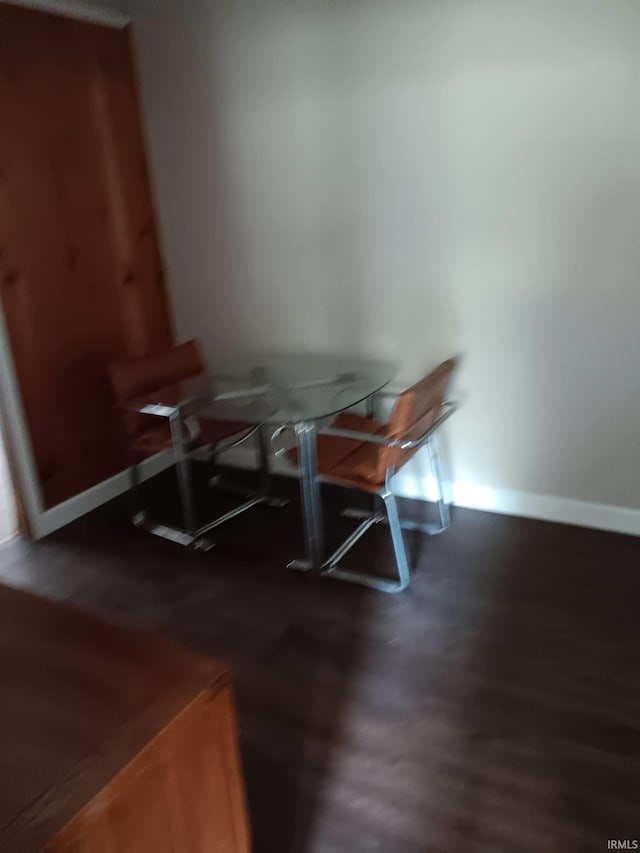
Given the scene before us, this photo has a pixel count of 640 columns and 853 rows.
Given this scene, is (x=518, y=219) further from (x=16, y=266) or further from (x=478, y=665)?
(x=16, y=266)

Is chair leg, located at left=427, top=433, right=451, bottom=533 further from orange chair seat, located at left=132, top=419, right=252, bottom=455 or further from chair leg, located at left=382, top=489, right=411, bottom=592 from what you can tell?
orange chair seat, located at left=132, top=419, right=252, bottom=455

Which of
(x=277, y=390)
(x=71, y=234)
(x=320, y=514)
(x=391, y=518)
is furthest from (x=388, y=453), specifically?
(x=71, y=234)

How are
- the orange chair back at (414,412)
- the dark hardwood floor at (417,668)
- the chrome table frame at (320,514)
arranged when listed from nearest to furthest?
the dark hardwood floor at (417,668) < the orange chair back at (414,412) < the chrome table frame at (320,514)

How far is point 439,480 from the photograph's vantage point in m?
3.01

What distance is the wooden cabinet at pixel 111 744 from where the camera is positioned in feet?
3.32

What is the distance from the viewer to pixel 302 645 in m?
2.37

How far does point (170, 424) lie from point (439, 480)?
3.76ft

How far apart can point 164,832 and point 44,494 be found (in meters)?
2.33

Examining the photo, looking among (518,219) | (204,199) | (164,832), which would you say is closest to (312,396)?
(518,219)

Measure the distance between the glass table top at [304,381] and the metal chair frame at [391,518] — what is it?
0.12m

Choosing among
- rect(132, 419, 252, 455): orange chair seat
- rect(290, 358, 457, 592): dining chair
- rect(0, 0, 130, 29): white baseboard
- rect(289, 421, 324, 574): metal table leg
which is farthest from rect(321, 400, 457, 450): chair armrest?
rect(0, 0, 130, 29): white baseboard

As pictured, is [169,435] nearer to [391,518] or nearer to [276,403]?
[276,403]

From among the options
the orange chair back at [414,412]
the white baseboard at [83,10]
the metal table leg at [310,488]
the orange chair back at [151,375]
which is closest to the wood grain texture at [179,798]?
the orange chair back at [414,412]

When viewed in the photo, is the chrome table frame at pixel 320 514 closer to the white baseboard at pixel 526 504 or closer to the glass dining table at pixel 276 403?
the glass dining table at pixel 276 403
